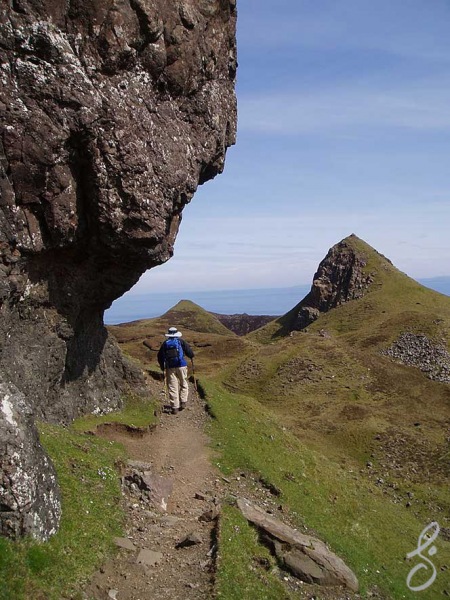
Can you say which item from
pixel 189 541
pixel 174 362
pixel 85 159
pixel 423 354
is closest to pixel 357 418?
pixel 423 354

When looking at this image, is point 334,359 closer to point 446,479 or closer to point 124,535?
point 446,479

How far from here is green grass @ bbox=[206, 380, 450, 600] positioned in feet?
65.4

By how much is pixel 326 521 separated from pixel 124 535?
10692 mm

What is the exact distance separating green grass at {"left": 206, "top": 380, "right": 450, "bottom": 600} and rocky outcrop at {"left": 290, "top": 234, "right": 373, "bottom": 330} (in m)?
80.9

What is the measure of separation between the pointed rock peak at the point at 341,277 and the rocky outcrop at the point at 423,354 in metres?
34.6

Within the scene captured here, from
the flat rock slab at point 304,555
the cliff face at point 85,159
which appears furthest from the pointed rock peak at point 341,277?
the flat rock slab at point 304,555

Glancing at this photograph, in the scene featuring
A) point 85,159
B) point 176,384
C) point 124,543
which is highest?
point 85,159

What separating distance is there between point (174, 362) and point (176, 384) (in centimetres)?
158

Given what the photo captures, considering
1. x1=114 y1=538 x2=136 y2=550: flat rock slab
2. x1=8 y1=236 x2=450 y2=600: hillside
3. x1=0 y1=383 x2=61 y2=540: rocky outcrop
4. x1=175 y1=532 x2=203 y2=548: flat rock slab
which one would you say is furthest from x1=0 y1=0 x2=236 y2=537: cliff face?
x1=175 y1=532 x2=203 y2=548: flat rock slab

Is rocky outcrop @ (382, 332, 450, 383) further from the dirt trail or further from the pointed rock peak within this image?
the dirt trail

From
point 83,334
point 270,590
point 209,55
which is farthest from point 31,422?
point 209,55

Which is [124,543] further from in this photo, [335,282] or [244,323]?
[244,323]

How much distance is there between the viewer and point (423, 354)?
72.6 meters

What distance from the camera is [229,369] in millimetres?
70625
